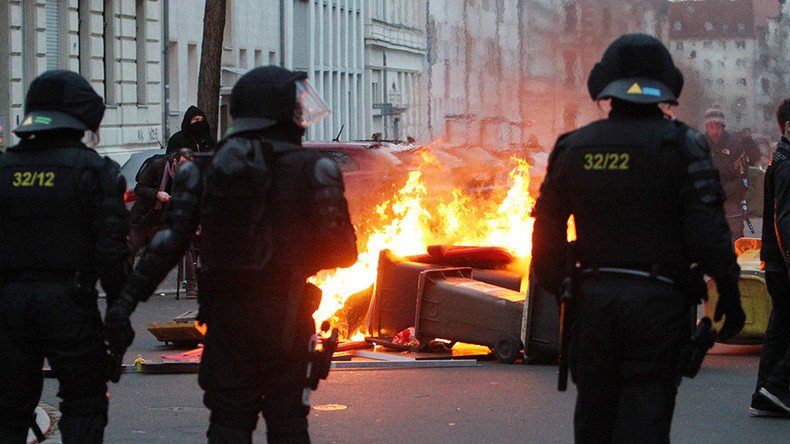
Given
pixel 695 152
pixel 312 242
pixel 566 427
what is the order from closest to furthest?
pixel 695 152 < pixel 312 242 < pixel 566 427

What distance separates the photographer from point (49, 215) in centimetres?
696

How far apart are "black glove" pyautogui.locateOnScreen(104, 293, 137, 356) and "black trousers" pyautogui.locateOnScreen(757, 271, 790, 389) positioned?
429cm

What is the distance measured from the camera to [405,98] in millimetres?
55219

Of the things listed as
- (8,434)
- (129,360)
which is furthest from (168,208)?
(129,360)

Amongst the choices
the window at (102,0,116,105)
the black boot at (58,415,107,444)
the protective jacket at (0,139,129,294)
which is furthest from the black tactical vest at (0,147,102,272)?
the window at (102,0,116,105)

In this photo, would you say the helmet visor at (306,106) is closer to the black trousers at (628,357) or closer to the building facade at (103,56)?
the black trousers at (628,357)

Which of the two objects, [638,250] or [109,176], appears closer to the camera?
[638,250]

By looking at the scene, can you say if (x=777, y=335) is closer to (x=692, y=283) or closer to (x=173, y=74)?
(x=692, y=283)

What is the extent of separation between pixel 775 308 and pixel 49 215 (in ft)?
15.0

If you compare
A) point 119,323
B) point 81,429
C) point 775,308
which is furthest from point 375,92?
point 119,323

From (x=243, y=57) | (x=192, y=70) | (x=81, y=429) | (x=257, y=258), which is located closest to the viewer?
(x=257, y=258)

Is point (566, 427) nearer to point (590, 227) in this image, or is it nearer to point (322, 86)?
point (590, 227)

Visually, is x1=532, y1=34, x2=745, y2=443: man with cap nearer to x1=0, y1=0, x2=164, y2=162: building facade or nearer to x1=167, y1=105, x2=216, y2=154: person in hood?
x1=167, y1=105, x2=216, y2=154: person in hood

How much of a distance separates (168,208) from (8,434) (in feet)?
3.57
